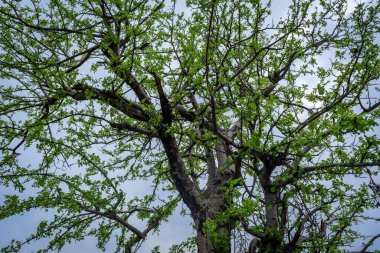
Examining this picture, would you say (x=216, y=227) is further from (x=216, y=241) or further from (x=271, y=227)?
(x=271, y=227)

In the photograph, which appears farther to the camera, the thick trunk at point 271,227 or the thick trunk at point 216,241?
the thick trunk at point 271,227

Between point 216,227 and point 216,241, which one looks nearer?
point 216,241

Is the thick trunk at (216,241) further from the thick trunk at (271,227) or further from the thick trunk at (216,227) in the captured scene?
the thick trunk at (271,227)

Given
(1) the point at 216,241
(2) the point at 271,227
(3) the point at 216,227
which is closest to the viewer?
(1) the point at 216,241

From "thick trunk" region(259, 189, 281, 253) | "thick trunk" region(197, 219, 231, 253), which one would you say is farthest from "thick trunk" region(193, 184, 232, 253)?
"thick trunk" region(259, 189, 281, 253)

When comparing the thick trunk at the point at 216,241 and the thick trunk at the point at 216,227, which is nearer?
the thick trunk at the point at 216,241

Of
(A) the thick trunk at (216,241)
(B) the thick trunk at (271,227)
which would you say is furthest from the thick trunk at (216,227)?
(B) the thick trunk at (271,227)

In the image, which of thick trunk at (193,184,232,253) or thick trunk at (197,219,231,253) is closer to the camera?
thick trunk at (197,219,231,253)

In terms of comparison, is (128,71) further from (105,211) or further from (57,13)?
(105,211)

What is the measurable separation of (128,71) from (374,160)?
5.07 metres

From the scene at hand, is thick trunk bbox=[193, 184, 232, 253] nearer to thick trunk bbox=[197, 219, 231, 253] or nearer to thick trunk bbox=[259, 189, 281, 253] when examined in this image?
thick trunk bbox=[197, 219, 231, 253]

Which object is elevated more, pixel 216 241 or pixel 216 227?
pixel 216 227

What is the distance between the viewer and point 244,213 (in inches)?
235

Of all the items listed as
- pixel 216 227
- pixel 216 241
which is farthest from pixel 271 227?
pixel 216 241
